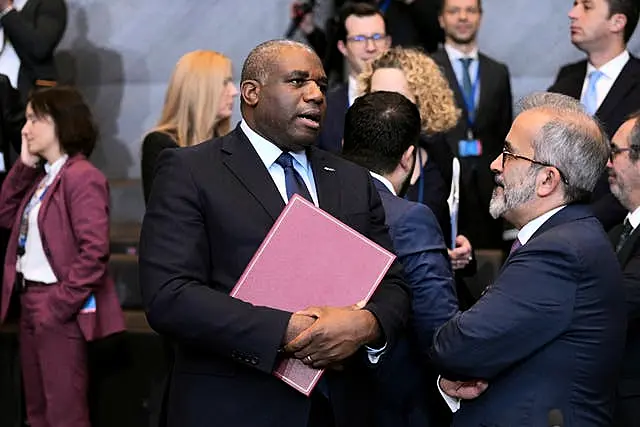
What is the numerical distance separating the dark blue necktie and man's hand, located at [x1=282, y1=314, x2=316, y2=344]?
1.20 ft

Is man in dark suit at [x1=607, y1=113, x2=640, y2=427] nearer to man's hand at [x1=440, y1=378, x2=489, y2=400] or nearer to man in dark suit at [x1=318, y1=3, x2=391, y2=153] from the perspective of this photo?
man's hand at [x1=440, y1=378, x2=489, y2=400]

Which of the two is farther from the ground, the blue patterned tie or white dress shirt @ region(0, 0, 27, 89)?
the blue patterned tie

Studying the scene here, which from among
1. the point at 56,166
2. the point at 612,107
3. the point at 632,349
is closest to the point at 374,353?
the point at 632,349

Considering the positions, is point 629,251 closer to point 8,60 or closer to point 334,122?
point 334,122

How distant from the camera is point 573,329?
9.14ft

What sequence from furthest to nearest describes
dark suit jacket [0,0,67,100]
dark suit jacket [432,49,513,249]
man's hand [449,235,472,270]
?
dark suit jacket [0,0,67,100] → dark suit jacket [432,49,513,249] → man's hand [449,235,472,270]

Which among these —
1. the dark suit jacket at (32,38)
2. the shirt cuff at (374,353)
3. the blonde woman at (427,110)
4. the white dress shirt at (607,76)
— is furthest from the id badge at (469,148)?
the shirt cuff at (374,353)

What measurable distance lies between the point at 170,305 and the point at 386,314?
0.56 m

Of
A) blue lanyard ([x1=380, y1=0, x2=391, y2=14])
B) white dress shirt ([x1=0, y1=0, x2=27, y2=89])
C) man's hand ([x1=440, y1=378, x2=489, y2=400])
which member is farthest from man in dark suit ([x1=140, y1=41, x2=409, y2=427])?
blue lanyard ([x1=380, y1=0, x2=391, y2=14])

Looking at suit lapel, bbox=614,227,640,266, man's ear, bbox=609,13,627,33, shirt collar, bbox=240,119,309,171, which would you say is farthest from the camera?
man's ear, bbox=609,13,627,33

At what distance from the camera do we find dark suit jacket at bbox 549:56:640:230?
16.1ft

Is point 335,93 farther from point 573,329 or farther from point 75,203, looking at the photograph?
point 573,329

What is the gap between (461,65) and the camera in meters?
6.00

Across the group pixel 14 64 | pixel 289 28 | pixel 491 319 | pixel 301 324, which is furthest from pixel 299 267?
pixel 289 28
